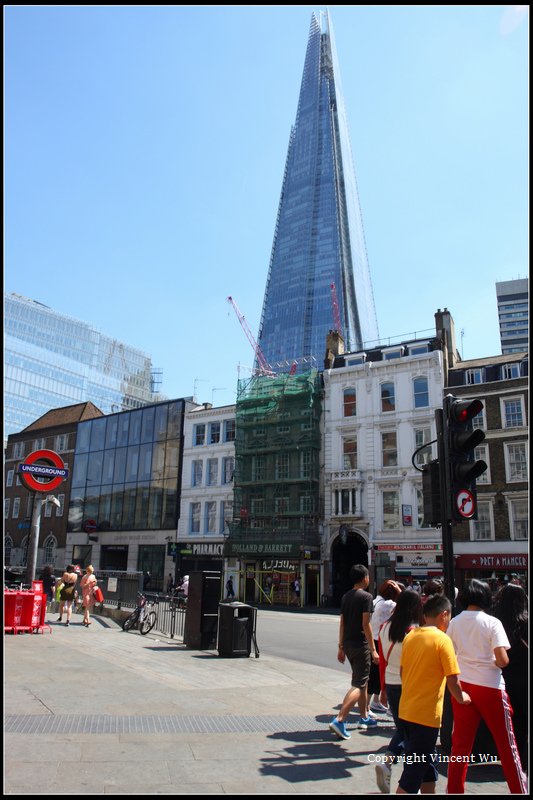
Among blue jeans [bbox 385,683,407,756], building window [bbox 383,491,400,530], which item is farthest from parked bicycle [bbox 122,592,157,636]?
building window [bbox 383,491,400,530]

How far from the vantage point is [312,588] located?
3934 cm

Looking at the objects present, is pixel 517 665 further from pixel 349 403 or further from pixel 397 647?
pixel 349 403

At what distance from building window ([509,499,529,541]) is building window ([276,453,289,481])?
49.7ft

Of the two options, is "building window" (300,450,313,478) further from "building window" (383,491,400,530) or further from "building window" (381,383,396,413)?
"building window" (381,383,396,413)

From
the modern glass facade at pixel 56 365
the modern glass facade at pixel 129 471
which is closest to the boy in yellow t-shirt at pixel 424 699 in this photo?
the modern glass facade at pixel 129 471

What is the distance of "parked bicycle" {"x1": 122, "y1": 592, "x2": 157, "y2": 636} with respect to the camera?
696 inches

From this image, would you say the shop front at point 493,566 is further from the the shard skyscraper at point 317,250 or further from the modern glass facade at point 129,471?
the the shard skyscraper at point 317,250

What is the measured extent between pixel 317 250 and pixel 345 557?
12139 cm

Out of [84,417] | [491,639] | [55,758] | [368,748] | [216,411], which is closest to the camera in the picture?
[491,639]

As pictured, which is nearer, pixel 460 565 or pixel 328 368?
pixel 460 565

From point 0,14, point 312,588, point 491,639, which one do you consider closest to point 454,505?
point 491,639

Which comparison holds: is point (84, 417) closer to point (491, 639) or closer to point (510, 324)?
point (491, 639)

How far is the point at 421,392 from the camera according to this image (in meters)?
38.8

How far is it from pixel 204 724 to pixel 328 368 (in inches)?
1457
